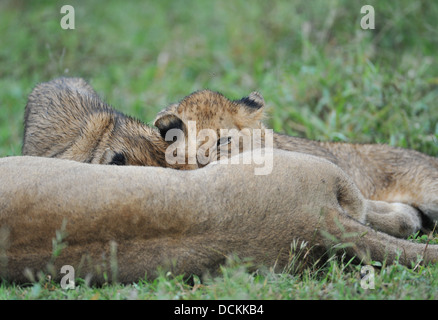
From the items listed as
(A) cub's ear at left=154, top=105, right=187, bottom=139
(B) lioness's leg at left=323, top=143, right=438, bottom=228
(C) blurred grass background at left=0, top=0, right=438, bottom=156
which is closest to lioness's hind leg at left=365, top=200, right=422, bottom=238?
(B) lioness's leg at left=323, top=143, right=438, bottom=228

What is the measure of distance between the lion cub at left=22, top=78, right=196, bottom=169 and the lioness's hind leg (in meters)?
1.30

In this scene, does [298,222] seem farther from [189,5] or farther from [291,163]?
[189,5]

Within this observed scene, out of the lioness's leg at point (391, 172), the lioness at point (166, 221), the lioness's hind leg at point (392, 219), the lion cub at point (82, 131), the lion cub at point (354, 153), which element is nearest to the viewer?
the lioness at point (166, 221)

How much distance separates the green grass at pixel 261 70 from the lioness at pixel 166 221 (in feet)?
0.41

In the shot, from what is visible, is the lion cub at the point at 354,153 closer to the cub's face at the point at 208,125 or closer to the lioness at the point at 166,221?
the cub's face at the point at 208,125

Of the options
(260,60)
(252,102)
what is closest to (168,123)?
(252,102)

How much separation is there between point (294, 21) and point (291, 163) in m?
5.59

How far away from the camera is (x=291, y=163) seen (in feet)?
13.2

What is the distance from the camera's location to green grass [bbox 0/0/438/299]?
365 cm

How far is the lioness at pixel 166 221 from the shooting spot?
3.60 m

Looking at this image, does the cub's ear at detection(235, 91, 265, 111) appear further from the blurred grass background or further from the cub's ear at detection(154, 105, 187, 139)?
the blurred grass background

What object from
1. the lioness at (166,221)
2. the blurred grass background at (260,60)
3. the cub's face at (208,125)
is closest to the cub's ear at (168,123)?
the cub's face at (208,125)
